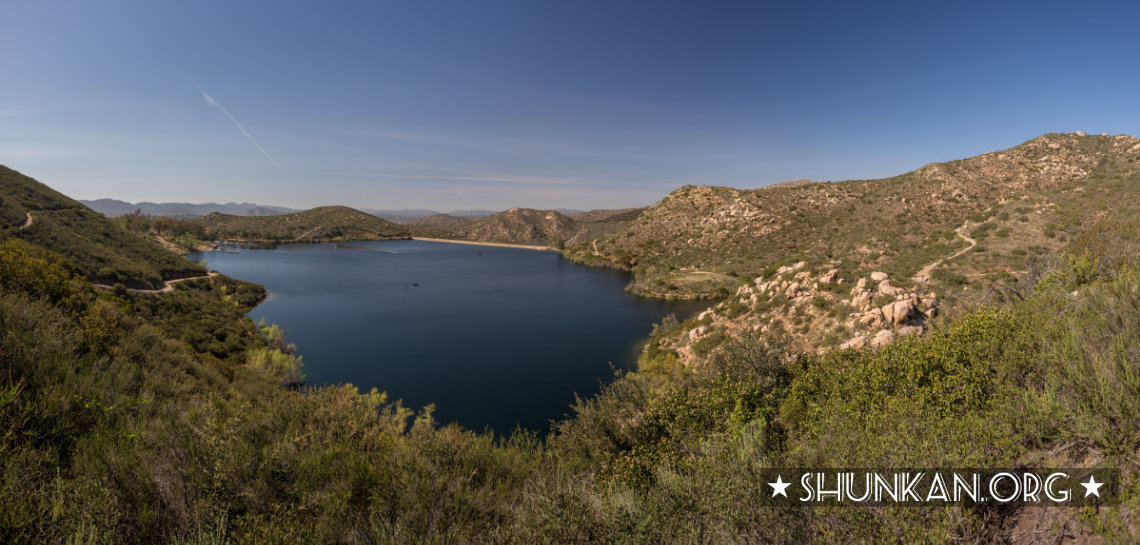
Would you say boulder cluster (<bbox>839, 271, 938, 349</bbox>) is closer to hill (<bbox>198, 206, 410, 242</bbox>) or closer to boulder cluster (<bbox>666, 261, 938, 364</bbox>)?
boulder cluster (<bbox>666, 261, 938, 364</bbox>)

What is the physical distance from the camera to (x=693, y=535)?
5.34 m

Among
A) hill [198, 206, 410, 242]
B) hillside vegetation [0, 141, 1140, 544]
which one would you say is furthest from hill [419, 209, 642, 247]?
hillside vegetation [0, 141, 1140, 544]

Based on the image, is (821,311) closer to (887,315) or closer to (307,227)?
(887,315)

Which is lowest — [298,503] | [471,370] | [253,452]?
[471,370]

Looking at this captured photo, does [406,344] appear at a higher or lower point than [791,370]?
lower

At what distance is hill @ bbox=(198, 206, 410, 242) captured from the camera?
148625 millimetres

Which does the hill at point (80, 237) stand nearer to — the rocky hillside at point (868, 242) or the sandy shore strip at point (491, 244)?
the rocky hillside at point (868, 242)

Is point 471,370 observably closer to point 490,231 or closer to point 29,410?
point 29,410

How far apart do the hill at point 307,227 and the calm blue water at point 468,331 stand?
254 feet

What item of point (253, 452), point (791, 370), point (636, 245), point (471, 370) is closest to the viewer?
point (253, 452)

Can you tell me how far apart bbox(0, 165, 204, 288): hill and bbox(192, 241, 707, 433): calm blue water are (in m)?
11.3

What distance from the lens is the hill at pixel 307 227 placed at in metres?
149

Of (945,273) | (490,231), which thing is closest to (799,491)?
(945,273)

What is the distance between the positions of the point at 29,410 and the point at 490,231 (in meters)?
171
